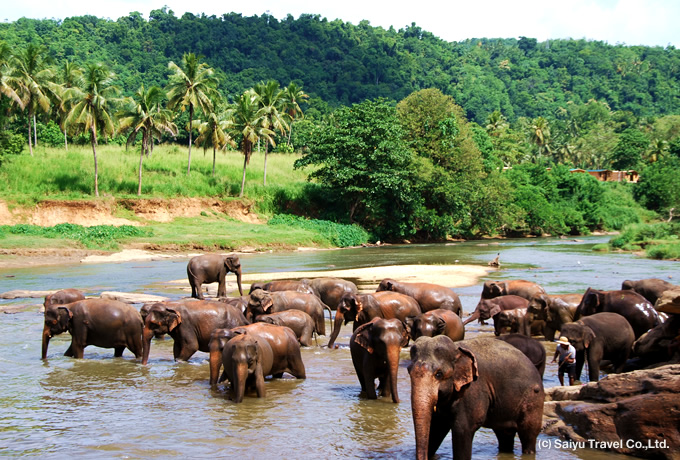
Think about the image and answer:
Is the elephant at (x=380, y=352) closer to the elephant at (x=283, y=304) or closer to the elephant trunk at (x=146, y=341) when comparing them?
the elephant at (x=283, y=304)

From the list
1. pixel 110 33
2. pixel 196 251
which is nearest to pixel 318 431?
pixel 196 251

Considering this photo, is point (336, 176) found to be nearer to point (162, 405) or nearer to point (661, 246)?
point (661, 246)

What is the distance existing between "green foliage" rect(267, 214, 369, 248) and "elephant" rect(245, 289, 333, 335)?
3699cm

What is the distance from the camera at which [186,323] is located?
42.4 ft

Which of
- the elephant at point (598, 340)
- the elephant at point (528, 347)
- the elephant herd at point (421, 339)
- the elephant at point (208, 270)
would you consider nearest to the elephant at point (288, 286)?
the elephant herd at point (421, 339)

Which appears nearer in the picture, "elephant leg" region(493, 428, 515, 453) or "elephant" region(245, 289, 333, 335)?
"elephant leg" region(493, 428, 515, 453)

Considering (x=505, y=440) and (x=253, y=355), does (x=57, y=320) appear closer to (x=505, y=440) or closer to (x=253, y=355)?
(x=253, y=355)

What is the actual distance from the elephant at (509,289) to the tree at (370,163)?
120 feet

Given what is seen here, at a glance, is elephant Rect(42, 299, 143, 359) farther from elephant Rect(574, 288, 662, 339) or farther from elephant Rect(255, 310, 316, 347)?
elephant Rect(574, 288, 662, 339)

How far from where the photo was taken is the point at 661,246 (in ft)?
131

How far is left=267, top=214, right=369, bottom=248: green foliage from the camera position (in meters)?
53.3

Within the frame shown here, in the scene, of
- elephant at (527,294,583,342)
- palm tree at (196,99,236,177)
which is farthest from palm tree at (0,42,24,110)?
elephant at (527,294,583,342)

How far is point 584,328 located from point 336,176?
4541 cm

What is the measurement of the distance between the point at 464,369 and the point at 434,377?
1.21ft
